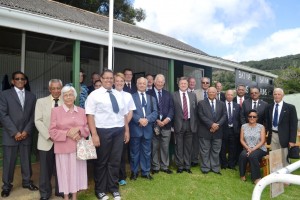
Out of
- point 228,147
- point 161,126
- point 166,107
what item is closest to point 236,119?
point 228,147

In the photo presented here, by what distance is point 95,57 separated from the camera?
12.3 meters

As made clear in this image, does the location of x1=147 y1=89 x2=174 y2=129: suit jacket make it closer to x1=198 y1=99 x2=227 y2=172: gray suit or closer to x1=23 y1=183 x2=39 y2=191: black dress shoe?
x1=198 y1=99 x2=227 y2=172: gray suit

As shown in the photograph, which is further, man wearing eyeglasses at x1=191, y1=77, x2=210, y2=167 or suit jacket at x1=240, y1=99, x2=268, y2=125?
man wearing eyeglasses at x1=191, y1=77, x2=210, y2=167

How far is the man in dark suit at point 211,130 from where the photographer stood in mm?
6004

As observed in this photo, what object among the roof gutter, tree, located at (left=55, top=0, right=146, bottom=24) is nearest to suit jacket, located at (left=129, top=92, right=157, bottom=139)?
the roof gutter

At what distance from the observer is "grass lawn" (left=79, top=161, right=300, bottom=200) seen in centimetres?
472

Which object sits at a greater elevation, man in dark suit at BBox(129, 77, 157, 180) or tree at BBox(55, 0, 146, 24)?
tree at BBox(55, 0, 146, 24)

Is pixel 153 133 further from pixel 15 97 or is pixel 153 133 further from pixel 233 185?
pixel 15 97

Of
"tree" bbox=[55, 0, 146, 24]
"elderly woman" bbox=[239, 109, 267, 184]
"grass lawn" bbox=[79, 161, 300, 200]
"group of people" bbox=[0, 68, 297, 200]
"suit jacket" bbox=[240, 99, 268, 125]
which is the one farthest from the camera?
"tree" bbox=[55, 0, 146, 24]

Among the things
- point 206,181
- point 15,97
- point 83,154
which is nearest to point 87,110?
point 83,154

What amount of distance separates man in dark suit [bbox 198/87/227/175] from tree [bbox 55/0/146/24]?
50.0 ft

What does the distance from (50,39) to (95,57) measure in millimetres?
3209

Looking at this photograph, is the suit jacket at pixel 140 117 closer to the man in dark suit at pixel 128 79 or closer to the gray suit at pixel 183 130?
the man in dark suit at pixel 128 79

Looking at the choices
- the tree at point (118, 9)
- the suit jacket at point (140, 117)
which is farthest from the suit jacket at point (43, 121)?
the tree at point (118, 9)
